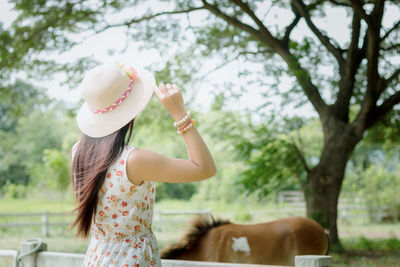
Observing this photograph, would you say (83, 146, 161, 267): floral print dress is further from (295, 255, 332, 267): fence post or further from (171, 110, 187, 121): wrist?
A: (295, 255, 332, 267): fence post

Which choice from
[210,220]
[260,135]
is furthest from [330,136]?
[210,220]

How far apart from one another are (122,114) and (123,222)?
15.7 inches

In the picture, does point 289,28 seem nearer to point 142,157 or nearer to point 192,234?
point 192,234

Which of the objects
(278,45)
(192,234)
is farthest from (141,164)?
(278,45)

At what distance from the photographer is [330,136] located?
788 centimetres

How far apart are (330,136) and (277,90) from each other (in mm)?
1676

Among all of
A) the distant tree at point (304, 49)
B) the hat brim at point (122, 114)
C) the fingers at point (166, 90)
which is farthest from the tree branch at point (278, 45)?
the fingers at point (166, 90)

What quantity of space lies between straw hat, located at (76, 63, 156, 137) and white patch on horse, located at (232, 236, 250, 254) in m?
3.94

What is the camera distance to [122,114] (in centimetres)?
164

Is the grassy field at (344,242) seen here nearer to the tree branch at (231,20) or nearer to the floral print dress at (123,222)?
the floral print dress at (123,222)

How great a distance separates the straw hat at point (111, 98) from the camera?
1628mm

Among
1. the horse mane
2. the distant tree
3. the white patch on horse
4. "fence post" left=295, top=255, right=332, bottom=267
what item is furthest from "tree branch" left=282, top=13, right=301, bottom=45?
"fence post" left=295, top=255, right=332, bottom=267

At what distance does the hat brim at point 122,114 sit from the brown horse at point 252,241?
326cm

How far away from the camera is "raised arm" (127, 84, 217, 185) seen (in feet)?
4.92
